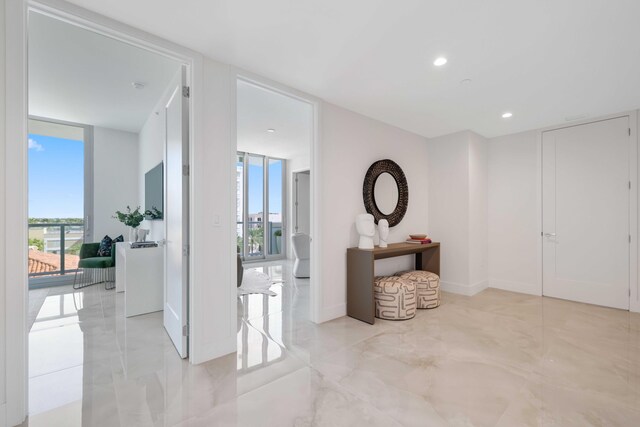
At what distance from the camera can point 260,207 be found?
24.4ft

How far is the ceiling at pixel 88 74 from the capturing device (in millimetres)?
2469

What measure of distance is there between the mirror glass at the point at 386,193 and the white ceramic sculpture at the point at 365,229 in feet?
1.84

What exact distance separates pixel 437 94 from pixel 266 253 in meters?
5.62

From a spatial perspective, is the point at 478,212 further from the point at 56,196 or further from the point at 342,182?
the point at 56,196

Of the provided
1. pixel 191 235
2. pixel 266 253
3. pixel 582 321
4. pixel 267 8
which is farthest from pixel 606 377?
pixel 266 253

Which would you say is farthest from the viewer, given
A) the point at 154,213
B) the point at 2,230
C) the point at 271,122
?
the point at 271,122

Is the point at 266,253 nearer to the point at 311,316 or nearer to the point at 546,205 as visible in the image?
the point at 311,316

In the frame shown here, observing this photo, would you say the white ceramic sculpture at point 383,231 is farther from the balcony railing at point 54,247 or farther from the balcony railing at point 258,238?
the balcony railing at point 54,247

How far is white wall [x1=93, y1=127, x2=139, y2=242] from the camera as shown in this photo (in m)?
5.03

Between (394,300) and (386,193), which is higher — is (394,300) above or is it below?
below

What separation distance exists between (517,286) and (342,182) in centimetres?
326

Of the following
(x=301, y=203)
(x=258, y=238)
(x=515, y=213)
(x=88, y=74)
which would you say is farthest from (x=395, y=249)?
(x=258, y=238)

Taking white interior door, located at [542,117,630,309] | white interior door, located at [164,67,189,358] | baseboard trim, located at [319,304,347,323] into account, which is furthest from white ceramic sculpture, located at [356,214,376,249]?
white interior door, located at [542,117,630,309]

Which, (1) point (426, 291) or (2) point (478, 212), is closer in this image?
(1) point (426, 291)
